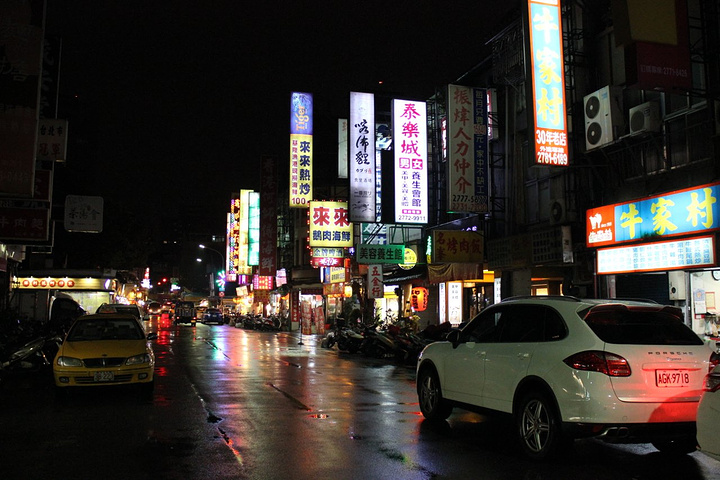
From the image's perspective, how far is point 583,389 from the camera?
21.4 ft

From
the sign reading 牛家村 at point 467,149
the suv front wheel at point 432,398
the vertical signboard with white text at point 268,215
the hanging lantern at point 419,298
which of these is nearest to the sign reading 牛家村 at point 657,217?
the sign reading 牛家村 at point 467,149

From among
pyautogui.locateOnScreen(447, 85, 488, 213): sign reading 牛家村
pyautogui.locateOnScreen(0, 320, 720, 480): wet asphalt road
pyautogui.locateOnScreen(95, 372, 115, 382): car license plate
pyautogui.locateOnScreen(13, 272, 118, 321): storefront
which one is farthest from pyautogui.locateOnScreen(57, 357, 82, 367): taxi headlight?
pyautogui.locateOnScreen(13, 272, 118, 321): storefront

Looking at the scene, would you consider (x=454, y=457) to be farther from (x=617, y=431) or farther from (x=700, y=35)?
(x=700, y=35)

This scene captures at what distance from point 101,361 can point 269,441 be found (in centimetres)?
465

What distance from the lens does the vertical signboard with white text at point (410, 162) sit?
73.4ft

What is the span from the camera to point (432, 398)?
947 cm

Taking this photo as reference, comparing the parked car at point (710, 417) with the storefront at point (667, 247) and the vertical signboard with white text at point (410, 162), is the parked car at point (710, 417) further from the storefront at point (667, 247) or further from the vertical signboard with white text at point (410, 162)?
the vertical signboard with white text at point (410, 162)

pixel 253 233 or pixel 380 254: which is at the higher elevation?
pixel 253 233

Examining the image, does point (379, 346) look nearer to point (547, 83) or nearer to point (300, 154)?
point (547, 83)

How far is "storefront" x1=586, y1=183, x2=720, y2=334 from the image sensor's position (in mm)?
12219

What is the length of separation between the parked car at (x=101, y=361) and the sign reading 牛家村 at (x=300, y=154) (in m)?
21.0

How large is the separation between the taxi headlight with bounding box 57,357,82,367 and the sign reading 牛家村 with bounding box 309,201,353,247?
1748 centimetres

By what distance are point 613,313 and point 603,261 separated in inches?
352

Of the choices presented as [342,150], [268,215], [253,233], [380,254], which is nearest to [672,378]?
[380,254]
